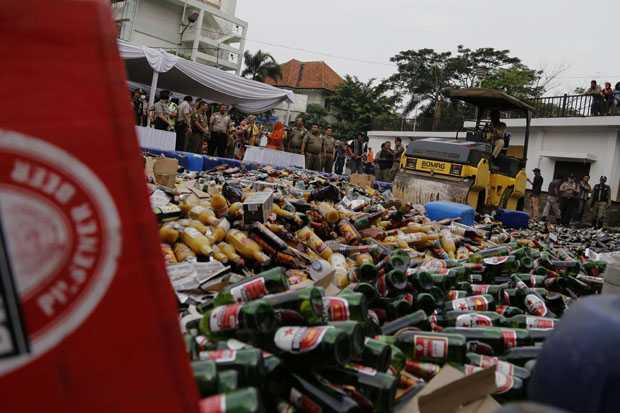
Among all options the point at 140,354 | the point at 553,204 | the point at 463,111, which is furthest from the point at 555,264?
the point at 463,111

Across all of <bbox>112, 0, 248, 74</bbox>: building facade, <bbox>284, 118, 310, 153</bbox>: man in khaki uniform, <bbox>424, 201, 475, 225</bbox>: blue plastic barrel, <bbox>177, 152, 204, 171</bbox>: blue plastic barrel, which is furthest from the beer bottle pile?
<bbox>112, 0, 248, 74</bbox>: building facade

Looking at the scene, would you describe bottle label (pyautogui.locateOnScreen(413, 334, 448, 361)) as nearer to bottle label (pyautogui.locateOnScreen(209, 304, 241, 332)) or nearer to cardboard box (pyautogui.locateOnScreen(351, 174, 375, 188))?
bottle label (pyautogui.locateOnScreen(209, 304, 241, 332))

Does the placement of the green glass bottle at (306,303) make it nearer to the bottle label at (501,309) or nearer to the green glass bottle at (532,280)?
the bottle label at (501,309)

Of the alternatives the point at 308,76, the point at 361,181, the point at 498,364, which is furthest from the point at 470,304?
the point at 308,76

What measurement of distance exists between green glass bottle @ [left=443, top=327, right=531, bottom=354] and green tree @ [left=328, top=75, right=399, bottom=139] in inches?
1568

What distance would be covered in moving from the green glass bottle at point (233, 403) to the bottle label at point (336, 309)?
30.7 inches

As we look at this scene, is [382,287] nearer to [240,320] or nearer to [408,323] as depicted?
[408,323]

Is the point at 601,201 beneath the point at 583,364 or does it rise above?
above

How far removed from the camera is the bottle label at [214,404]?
4.39 feet

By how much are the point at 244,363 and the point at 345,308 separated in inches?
24.7

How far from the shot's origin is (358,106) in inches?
1706

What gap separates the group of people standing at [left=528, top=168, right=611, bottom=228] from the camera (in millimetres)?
17062

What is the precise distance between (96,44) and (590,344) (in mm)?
1279

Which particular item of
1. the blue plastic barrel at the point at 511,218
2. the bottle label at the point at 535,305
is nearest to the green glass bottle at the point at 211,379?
the bottle label at the point at 535,305
